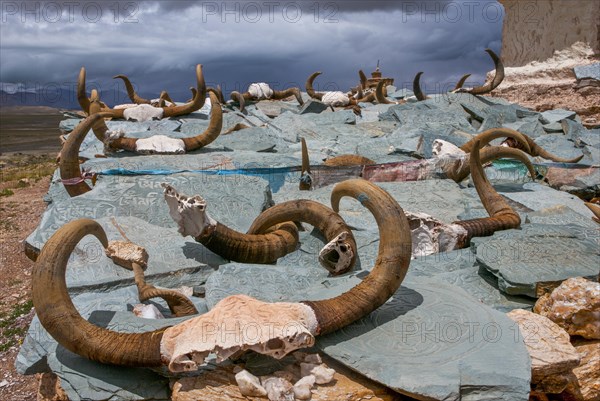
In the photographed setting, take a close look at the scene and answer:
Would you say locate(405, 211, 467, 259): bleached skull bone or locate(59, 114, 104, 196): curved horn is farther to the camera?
locate(59, 114, 104, 196): curved horn

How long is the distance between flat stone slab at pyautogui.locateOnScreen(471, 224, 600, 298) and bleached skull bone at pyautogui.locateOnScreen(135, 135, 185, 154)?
3.94 metres

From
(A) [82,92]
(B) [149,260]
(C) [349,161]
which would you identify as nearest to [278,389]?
(B) [149,260]

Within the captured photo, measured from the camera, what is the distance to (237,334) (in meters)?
Result: 2.46

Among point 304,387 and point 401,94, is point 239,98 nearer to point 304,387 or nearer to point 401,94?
point 401,94

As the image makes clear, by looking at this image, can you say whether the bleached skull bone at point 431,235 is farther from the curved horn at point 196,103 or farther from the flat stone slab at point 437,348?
the curved horn at point 196,103

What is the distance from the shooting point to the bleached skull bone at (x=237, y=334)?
7.93 ft

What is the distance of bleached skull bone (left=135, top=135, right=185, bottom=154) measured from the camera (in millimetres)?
6582

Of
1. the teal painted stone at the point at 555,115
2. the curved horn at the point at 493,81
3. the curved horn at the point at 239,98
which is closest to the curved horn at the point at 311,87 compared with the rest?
the curved horn at the point at 239,98

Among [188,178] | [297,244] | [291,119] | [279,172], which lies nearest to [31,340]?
[297,244]

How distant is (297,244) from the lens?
4.25 m

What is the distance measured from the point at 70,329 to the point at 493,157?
4583 mm

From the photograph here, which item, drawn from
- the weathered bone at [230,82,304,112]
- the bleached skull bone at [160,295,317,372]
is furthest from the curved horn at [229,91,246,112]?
the bleached skull bone at [160,295,317,372]

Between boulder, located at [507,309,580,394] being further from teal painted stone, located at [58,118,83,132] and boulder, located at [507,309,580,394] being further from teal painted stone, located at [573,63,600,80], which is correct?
teal painted stone, located at [58,118,83,132]

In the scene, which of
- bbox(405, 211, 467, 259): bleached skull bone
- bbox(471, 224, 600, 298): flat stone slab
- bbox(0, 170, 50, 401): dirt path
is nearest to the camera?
bbox(471, 224, 600, 298): flat stone slab
